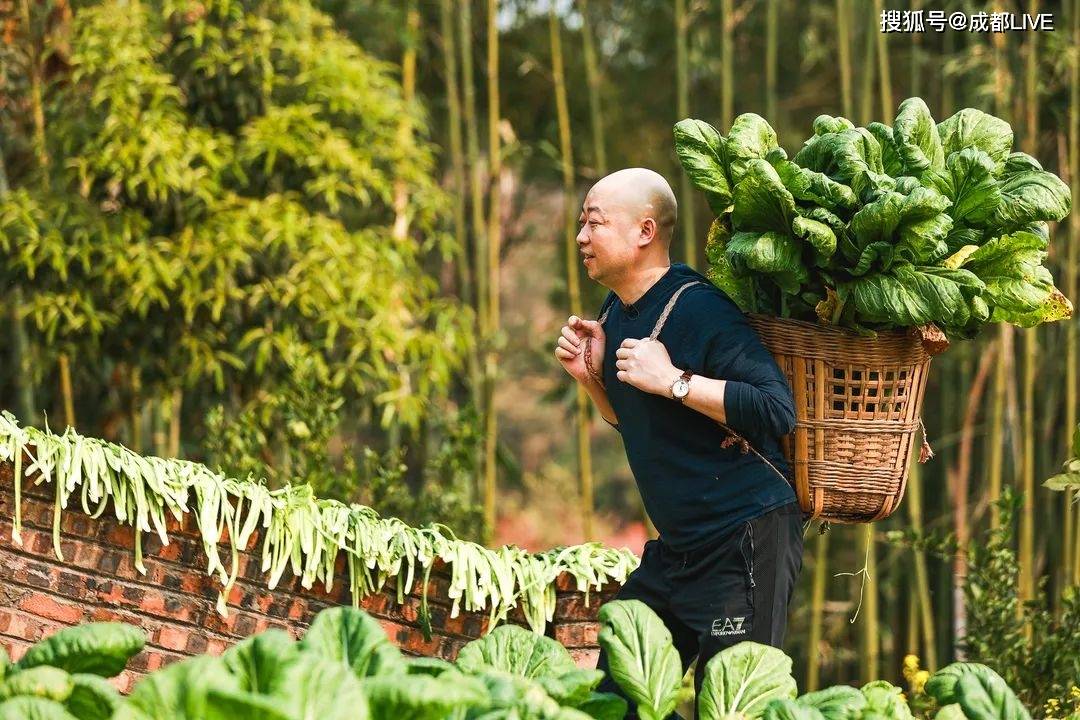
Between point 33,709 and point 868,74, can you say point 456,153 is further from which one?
point 33,709

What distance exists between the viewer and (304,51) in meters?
4.99

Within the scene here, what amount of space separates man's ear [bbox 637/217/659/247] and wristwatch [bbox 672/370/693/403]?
1.01ft

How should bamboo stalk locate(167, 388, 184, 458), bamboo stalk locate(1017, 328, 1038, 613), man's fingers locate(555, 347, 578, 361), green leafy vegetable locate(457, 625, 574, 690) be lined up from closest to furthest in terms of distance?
green leafy vegetable locate(457, 625, 574, 690)
man's fingers locate(555, 347, 578, 361)
bamboo stalk locate(1017, 328, 1038, 613)
bamboo stalk locate(167, 388, 184, 458)

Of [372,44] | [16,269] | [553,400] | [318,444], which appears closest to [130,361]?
[16,269]

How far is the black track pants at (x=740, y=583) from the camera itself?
244cm

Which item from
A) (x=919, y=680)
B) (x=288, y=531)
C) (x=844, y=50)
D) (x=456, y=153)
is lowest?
(x=919, y=680)

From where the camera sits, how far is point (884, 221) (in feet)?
7.54

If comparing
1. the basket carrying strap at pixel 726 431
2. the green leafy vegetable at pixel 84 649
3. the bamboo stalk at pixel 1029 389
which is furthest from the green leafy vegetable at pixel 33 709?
the bamboo stalk at pixel 1029 389

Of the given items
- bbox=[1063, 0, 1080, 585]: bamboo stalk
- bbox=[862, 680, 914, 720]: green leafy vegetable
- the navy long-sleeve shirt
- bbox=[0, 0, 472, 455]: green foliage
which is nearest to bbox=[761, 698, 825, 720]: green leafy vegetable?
bbox=[862, 680, 914, 720]: green leafy vegetable

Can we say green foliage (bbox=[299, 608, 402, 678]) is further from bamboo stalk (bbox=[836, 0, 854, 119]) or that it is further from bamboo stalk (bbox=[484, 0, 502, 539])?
bamboo stalk (bbox=[836, 0, 854, 119])

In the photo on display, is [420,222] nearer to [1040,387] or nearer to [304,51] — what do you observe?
[304,51]

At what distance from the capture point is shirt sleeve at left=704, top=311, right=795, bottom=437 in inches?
92.3

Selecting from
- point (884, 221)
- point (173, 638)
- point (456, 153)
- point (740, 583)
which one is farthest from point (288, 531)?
point (456, 153)

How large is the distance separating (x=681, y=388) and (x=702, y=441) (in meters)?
0.16
